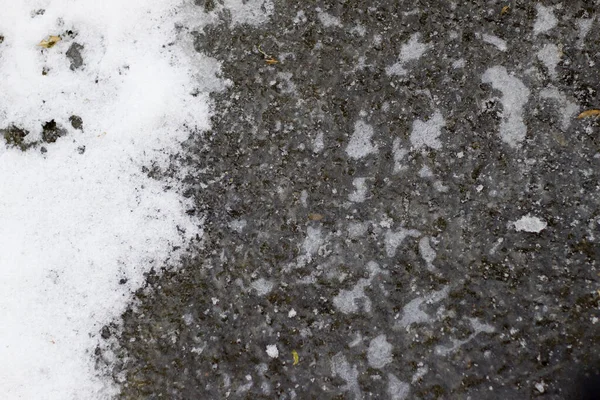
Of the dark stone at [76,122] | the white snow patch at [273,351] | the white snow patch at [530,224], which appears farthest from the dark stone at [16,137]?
the white snow patch at [530,224]

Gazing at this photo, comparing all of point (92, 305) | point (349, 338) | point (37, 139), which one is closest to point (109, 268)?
point (92, 305)

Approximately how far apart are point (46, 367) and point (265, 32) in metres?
1.68

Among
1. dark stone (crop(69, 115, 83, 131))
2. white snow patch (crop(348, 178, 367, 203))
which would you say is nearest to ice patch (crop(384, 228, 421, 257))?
white snow patch (crop(348, 178, 367, 203))

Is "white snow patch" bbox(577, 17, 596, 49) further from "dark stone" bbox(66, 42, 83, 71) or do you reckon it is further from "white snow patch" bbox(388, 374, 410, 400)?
"dark stone" bbox(66, 42, 83, 71)

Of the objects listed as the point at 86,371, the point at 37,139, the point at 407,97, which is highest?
the point at 37,139

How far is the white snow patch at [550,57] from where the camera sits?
1.77 m

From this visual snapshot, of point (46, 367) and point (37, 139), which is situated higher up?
point (37, 139)

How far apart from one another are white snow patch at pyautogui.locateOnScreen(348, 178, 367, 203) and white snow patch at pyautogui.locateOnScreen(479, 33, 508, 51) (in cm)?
77

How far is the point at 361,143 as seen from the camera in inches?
71.2

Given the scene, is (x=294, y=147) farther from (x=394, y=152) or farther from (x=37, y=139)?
(x=37, y=139)

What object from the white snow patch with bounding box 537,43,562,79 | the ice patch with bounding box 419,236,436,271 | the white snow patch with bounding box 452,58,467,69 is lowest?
the ice patch with bounding box 419,236,436,271

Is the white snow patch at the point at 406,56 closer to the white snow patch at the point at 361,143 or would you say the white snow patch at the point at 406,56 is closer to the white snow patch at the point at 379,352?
the white snow patch at the point at 361,143

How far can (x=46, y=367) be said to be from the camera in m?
1.79

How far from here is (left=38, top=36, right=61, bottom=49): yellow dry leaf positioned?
186cm
